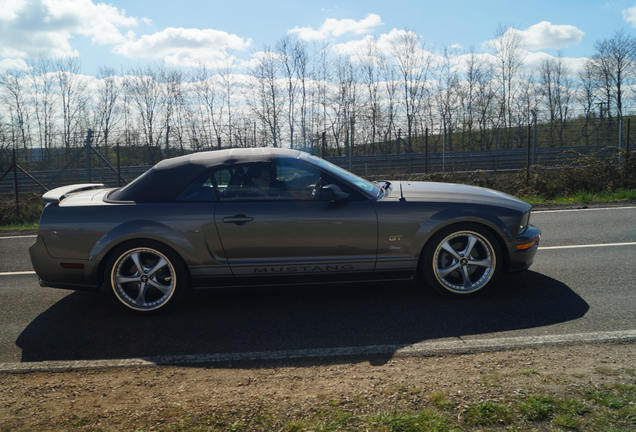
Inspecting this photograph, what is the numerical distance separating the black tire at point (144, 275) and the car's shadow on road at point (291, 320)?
14 centimetres

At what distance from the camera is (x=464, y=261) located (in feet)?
15.6

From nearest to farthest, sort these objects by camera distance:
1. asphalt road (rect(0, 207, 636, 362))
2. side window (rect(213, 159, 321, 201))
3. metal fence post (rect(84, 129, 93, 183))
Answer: asphalt road (rect(0, 207, 636, 362)) → side window (rect(213, 159, 321, 201)) → metal fence post (rect(84, 129, 93, 183))

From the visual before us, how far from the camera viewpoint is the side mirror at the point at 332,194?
4609mm

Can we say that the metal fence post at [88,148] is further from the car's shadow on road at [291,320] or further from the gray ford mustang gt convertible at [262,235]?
the gray ford mustang gt convertible at [262,235]

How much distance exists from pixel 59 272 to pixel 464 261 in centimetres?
394

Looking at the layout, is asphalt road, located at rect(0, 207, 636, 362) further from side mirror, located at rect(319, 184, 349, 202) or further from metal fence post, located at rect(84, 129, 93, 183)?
metal fence post, located at rect(84, 129, 93, 183)

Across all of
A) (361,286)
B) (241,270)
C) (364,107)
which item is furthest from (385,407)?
(364,107)

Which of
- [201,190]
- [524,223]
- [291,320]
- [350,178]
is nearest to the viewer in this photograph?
[291,320]

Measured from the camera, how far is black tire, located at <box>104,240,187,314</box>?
4.66 metres

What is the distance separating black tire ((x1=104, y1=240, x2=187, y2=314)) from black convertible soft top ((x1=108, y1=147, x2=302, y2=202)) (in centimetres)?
47

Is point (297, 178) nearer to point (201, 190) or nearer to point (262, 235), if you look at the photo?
point (262, 235)

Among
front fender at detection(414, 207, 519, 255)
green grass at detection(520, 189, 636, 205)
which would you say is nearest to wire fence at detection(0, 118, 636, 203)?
green grass at detection(520, 189, 636, 205)

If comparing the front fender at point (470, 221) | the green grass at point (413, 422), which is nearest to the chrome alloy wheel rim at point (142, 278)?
the front fender at point (470, 221)

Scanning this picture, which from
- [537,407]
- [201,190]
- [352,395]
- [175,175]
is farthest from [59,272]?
[537,407]
